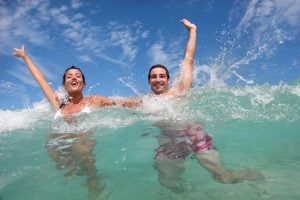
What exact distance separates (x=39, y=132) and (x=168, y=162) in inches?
168

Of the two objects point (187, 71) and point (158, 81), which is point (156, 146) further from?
point (187, 71)

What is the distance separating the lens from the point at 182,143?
6238 mm

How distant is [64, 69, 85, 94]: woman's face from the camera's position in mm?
7195

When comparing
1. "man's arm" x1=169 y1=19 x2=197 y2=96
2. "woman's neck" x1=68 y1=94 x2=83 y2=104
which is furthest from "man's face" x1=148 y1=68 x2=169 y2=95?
"woman's neck" x1=68 y1=94 x2=83 y2=104

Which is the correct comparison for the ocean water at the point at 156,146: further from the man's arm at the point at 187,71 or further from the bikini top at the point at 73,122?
the man's arm at the point at 187,71

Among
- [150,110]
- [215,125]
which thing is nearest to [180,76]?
[150,110]

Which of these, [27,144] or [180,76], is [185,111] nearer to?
[180,76]

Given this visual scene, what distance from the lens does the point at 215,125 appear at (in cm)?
824

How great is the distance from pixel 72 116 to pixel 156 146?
187 centimetres

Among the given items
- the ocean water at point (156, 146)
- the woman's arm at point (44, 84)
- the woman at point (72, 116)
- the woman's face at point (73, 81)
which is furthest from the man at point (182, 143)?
the woman's arm at point (44, 84)

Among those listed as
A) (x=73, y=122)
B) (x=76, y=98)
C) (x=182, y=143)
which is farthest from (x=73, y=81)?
(x=182, y=143)

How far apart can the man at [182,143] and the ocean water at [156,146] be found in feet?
0.53

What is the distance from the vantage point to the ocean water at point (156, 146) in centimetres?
545

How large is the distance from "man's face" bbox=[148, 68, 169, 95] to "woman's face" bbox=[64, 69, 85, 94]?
1.54 m
